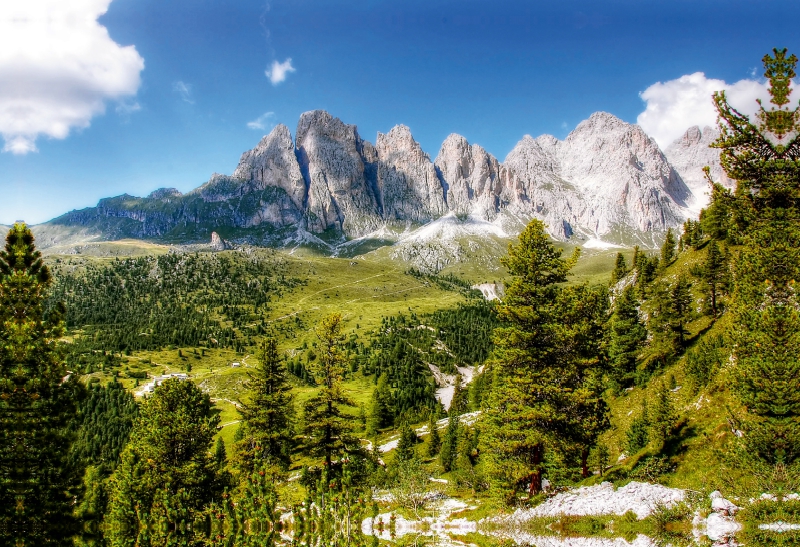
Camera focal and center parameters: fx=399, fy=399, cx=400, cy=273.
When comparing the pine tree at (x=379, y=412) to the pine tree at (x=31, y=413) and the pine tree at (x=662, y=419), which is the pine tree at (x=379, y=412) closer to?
the pine tree at (x=662, y=419)

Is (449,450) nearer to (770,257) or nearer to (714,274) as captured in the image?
(714,274)

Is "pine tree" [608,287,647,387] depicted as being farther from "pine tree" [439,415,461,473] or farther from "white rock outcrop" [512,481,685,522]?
"white rock outcrop" [512,481,685,522]

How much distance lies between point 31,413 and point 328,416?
733 inches

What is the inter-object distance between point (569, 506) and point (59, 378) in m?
22.7

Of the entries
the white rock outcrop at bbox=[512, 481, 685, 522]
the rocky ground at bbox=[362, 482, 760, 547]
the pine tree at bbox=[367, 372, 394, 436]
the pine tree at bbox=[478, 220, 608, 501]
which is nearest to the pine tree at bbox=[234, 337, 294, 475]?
the rocky ground at bbox=[362, 482, 760, 547]

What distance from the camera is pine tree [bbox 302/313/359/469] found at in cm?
3084

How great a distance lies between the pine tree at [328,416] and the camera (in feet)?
101

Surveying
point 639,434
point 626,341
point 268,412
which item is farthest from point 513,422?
point 626,341

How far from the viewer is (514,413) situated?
20.8 m

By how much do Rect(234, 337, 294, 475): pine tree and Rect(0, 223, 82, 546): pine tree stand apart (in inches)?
838

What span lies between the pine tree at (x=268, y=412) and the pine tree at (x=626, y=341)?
46.6 metres

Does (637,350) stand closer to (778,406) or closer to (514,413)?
(778,406)

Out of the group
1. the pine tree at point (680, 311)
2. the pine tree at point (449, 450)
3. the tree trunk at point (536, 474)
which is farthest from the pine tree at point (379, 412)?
the tree trunk at point (536, 474)

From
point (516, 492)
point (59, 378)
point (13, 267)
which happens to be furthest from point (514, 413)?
point (13, 267)
